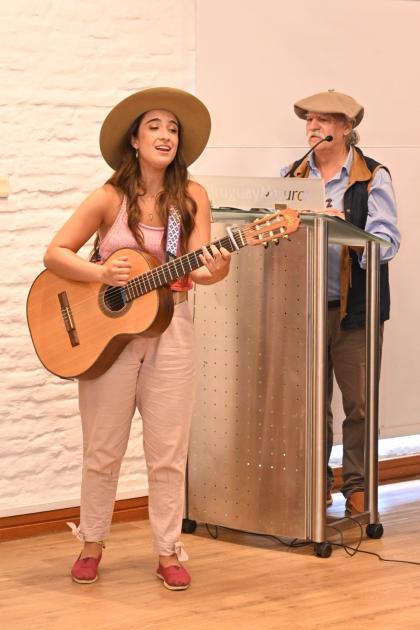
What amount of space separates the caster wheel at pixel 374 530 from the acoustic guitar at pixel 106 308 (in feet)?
4.27

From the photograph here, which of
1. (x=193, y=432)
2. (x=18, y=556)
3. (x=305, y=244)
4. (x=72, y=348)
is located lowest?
(x=18, y=556)

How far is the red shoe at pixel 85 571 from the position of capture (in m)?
3.60

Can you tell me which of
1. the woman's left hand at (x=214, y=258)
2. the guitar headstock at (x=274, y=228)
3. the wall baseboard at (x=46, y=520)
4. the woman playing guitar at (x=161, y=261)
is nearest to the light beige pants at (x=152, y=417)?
the woman playing guitar at (x=161, y=261)

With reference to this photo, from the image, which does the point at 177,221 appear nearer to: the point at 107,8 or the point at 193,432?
the point at 193,432

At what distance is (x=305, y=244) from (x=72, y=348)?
0.91 m

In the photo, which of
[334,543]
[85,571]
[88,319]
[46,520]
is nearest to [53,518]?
[46,520]

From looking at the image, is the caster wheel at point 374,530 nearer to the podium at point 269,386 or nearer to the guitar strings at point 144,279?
the podium at point 269,386

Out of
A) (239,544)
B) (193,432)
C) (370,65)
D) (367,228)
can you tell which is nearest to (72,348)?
(193,432)

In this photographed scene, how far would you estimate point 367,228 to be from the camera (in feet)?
14.1

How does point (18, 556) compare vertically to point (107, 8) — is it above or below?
below

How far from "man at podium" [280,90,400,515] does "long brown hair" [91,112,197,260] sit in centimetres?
88

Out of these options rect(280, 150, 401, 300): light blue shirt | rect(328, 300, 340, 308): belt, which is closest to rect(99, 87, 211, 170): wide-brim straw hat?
rect(280, 150, 401, 300): light blue shirt

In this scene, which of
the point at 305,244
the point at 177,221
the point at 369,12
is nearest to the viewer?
the point at 177,221

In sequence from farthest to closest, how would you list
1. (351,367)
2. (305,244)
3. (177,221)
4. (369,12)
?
(369,12)
(351,367)
(305,244)
(177,221)
